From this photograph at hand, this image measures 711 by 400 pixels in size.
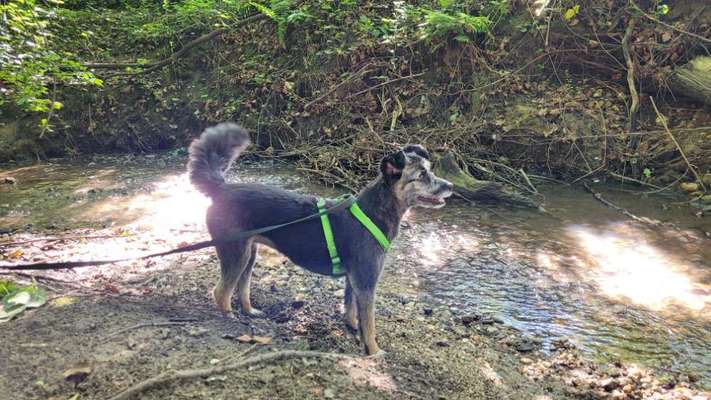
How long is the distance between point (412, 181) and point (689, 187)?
26.4ft

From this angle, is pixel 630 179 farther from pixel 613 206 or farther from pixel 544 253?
pixel 544 253

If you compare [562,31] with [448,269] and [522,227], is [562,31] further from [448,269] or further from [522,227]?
[448,269]

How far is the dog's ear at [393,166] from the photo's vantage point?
4736 mm

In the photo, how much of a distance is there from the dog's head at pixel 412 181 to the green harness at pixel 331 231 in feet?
1.52

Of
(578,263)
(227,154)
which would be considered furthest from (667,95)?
(227,154)

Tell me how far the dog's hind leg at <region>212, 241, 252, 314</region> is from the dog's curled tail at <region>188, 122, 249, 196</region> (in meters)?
0.64

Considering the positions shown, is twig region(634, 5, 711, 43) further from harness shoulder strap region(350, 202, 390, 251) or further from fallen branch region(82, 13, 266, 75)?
fallen branch region(82, 13, 266, 75)

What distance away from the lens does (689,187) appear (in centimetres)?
944

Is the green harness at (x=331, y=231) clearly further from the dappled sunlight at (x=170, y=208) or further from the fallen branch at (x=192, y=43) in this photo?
the fallen branch at (x=192, y=43)

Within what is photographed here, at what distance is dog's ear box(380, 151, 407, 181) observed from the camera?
15.5 feet

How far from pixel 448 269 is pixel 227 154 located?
366cm

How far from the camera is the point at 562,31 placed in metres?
11.4

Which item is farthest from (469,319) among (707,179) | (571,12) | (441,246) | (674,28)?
(674,28)

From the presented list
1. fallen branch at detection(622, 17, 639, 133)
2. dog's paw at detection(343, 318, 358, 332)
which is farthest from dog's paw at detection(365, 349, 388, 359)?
fallen branch at detection(622, 17, 639, 133)
